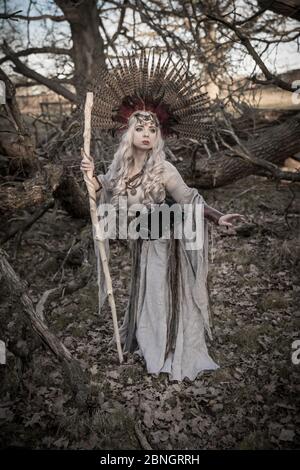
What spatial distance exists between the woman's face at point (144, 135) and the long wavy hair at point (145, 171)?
0.05m

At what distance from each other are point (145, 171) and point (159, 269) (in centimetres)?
92

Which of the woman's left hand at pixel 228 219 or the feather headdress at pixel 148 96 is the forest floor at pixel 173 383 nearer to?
the woman's left hand at pixel 228 219

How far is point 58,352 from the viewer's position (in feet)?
11.1

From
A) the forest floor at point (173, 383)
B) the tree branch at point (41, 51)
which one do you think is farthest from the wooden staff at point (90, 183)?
the tree branch at point (41, 51)

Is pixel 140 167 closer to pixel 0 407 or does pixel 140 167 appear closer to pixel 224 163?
pixel 0 407

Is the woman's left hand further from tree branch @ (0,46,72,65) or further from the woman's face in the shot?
tree branch @ (0,46,72,65)

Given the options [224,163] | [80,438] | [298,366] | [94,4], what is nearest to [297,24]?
[224,163]

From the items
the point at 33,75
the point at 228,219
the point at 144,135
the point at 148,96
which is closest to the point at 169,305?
the point at 228,219

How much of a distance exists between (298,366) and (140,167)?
2463mm

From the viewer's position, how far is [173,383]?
3615mm

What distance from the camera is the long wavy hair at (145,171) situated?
345 cm

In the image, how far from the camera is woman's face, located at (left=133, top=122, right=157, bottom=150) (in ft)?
11.1

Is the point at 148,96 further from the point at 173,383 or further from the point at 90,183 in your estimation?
the point at 173,383

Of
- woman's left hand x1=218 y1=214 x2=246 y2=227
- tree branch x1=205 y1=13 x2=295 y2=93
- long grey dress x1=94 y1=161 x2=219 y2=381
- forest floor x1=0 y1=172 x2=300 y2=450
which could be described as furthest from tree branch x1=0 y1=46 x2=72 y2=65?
woman's left hand x1=218 y1=214 x2=246 y2=227
